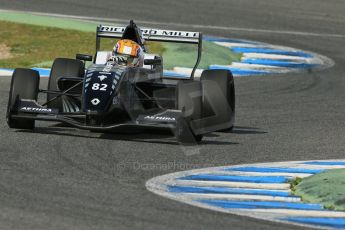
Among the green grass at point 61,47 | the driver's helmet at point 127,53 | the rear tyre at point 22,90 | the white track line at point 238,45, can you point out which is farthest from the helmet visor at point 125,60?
the white track line at point 238,45

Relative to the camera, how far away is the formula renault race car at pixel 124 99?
1067 centimetres

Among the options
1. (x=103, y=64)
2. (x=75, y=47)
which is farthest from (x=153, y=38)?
(x=75, y=47)

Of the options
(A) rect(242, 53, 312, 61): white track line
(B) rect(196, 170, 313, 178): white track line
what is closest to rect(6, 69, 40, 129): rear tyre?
(B) rect(196, 170, 313, 178): white track line

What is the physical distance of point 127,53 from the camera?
38.1 ft

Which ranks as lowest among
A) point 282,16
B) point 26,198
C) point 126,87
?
point 26,198

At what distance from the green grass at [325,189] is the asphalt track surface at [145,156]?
0.85 m

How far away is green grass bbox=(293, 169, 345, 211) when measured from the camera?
25.2ft

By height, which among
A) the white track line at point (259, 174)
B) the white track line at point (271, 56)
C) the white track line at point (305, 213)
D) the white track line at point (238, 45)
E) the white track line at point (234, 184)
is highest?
the white track line at point (238, 45)

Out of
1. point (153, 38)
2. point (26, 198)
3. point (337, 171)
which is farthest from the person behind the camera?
Result: point (153, 38)

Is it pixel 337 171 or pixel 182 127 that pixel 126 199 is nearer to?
pixel 337 171

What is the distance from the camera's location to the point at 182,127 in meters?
10.7

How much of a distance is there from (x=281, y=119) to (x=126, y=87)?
279 cm

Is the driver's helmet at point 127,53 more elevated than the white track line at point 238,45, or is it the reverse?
the white track line at point 238,45

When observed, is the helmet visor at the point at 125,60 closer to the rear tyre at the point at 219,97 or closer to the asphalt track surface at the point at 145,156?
the rear tyre at the point at 219,97
